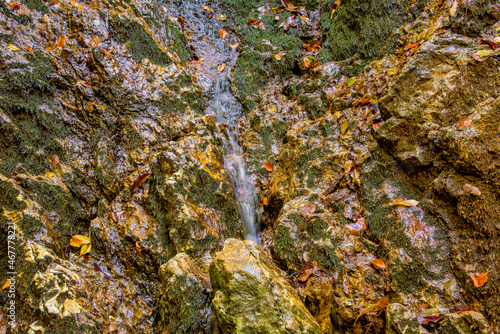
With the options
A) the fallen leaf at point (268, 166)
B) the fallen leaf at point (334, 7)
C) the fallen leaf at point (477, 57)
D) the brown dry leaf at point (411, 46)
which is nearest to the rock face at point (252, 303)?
the fallen leaf at point (268, 166)

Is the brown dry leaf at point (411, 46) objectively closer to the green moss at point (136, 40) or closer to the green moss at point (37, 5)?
the green moss at point (136, 40)

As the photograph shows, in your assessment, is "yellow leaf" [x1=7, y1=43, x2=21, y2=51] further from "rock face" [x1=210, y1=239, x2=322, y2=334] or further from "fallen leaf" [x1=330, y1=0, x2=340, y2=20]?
"fallen leaf" [x1=330, y1=0, x2=340, y2=20]

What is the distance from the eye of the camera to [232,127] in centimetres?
583

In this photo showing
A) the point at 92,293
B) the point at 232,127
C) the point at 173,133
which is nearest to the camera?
the point at 92,293

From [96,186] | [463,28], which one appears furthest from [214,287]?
[463,28]

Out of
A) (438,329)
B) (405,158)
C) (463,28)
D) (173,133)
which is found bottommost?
(438,329)

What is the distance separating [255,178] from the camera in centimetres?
513

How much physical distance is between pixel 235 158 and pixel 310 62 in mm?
2850

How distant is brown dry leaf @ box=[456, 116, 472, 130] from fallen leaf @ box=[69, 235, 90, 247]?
5.04 m

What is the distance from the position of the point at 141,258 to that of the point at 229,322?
1.82m

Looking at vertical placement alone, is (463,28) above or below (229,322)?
above

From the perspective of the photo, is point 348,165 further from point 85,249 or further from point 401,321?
point 85,249

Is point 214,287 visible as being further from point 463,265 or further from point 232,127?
point 232,127

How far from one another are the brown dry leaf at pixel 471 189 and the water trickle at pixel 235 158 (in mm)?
2992
